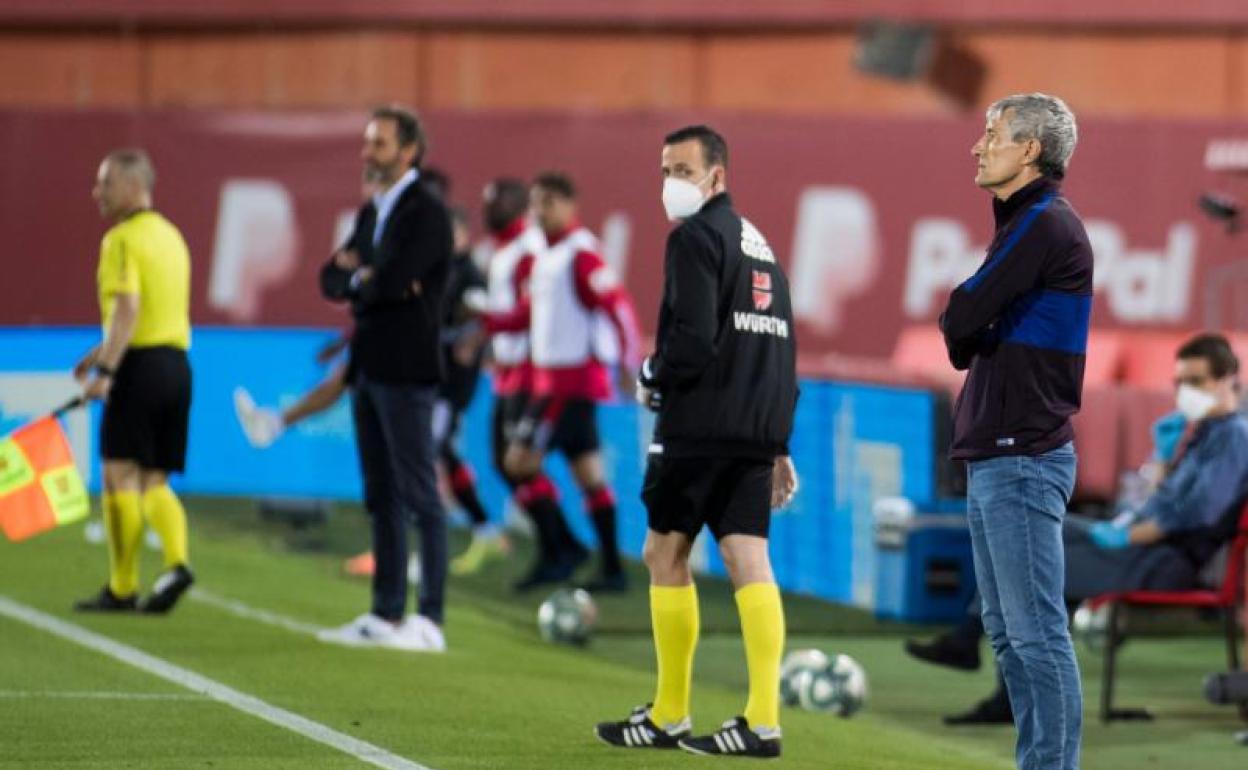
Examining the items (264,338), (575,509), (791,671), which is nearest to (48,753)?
(791,671)

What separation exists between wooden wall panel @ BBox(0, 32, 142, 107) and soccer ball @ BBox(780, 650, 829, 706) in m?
17.8

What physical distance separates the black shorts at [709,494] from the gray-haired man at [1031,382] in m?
1.33

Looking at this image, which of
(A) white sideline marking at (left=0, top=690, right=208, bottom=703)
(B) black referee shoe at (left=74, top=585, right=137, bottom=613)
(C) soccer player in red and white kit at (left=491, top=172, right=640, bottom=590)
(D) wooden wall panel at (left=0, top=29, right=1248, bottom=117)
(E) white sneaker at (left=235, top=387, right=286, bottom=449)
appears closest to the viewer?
(A) white sideline marking at (left=0, top=690, right=208, bottom=703)

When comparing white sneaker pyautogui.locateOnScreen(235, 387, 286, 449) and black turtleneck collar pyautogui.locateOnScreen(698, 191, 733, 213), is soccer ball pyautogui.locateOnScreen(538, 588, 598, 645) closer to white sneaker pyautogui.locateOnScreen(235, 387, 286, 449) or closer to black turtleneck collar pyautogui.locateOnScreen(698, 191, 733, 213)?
white sneaker pyautogui.locateOnScreen(235, 387, 286, 449)

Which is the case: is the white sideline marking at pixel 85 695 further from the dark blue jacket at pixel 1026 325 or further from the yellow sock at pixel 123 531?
the dark blue jacket at pixel 1026 325

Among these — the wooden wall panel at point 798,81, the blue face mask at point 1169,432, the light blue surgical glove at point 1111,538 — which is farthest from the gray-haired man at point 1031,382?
the wooden wall panel at point 798,81

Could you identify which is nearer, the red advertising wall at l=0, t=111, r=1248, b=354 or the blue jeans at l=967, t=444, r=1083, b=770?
the blue jeans at l=967, t=444, r=1083, b=770

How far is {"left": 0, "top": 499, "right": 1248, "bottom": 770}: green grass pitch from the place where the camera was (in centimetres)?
883

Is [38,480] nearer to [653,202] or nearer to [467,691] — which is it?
[467,691]

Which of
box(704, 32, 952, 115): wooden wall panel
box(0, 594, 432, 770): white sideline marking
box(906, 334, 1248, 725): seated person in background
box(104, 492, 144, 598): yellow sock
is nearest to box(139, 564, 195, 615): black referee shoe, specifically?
box(104, 492, 144, 598): yellow sock

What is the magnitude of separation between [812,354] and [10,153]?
→ 6989 millimetres

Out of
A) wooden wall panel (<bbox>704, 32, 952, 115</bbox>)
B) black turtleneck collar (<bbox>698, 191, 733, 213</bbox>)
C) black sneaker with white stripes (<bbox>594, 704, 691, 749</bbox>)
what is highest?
wooden wall panel (<bbox>704, 32, 952, 115</bbox>)

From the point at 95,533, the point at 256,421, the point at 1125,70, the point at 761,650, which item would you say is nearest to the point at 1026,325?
the point at 761,650

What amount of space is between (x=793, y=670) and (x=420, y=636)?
1.65 meters
